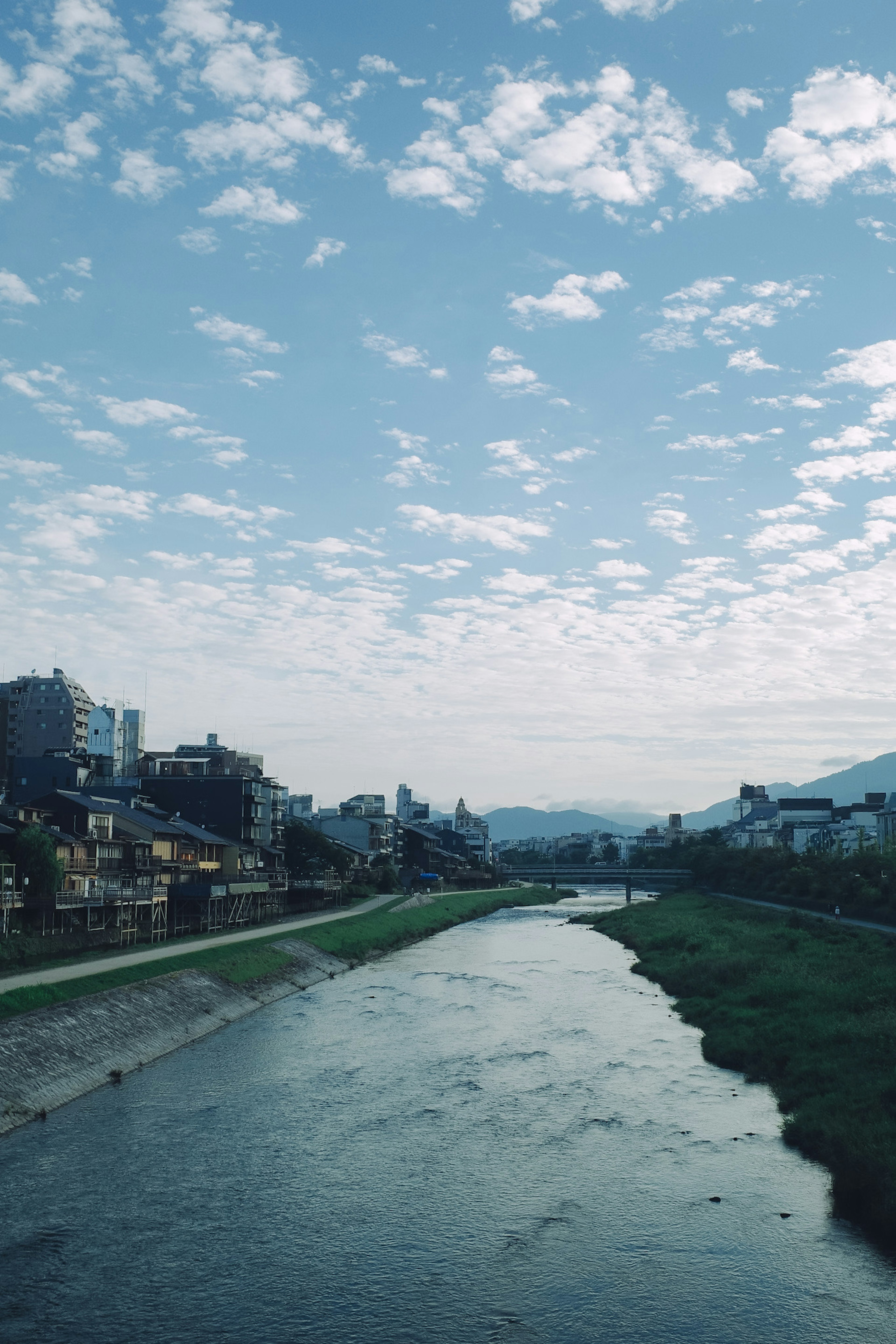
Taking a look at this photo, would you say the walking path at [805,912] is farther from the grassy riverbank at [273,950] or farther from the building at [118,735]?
the building at [118,735]

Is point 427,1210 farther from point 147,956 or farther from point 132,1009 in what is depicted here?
point 147,956

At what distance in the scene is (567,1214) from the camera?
2023 cm

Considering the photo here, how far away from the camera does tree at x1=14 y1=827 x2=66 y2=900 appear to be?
53844 millimetres

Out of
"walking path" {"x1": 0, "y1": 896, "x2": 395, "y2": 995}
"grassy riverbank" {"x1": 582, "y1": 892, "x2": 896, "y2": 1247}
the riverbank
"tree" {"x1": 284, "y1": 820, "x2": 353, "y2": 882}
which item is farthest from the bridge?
the riverbank

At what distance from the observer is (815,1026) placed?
33.1 m

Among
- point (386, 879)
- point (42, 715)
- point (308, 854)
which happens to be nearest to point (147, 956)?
point (308, 854)

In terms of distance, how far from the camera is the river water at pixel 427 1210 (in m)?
16.0

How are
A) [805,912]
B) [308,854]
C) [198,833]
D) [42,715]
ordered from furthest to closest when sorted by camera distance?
1. [42,715]
2. [308,854]
3. [198,833]
4. [805,912]

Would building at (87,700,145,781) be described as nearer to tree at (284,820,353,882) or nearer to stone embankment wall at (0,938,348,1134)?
tree at (284,820,353,882)

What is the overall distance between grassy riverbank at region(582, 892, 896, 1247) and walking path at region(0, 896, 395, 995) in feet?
79.5

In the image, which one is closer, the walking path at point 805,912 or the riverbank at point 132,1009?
the riverbank at point 132,1009

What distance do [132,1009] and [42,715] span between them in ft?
379

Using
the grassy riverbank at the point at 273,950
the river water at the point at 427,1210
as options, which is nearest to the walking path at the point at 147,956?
the grassy riverbank at the point at 273,950

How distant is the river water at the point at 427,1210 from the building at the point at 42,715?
377ft
